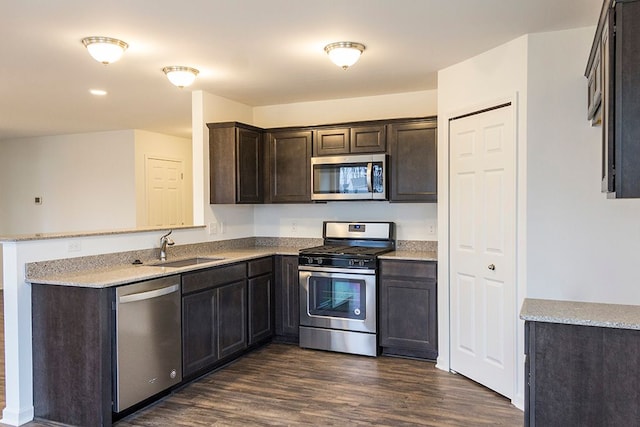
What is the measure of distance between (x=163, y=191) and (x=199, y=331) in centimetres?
438

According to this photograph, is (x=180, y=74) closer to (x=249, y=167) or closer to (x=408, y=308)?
(x=249, y=167)

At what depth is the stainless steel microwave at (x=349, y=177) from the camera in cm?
457

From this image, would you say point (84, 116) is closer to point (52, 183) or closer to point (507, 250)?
point (52, 183)

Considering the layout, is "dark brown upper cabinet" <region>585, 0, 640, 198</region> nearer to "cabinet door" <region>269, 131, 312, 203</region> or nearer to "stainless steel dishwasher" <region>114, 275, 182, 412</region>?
"stainless steel dishwasher" <region>114, 275, 182, 412</region>

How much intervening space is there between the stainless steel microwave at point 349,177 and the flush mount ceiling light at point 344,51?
1293mm

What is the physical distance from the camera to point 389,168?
15.0 ft

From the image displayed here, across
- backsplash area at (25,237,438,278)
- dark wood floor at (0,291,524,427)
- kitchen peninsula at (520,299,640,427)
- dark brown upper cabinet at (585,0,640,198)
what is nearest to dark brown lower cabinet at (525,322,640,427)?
kitchen peninsula at (520,299,640,427)

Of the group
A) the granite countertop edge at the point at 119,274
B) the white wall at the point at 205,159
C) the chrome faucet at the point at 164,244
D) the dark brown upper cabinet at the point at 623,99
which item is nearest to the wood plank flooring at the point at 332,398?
the granite countertop edge at the point at 119,274

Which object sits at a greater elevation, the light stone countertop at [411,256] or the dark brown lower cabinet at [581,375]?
the light stone countertop at [411,256]

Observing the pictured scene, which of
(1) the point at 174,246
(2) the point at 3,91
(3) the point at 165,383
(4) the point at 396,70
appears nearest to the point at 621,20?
(4) the point at 396,70

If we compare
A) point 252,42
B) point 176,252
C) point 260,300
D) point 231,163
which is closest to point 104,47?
point 252,42

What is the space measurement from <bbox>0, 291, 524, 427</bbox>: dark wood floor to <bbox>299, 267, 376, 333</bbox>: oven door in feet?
1.10

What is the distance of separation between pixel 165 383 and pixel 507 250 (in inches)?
98.7

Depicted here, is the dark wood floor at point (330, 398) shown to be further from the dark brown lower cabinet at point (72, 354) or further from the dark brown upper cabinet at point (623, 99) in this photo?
the dark brown upper cabinet at point (623, 99)
